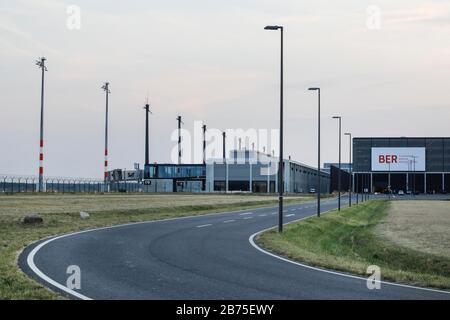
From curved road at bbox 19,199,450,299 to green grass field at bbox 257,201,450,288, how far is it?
965mm

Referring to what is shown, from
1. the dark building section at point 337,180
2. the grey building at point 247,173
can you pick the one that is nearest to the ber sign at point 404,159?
the dark building section at point 337,180

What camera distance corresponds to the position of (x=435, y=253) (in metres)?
20.6

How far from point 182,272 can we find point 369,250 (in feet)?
43.7

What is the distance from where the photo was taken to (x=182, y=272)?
502 inches

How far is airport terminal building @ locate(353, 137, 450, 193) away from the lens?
5305 inches

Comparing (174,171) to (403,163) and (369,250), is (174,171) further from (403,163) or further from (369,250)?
(369,250)

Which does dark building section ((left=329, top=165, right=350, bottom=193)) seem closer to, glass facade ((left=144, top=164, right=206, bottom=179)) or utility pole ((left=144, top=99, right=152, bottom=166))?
glass facade ((left=144, top=164, right=206, bottom=179))

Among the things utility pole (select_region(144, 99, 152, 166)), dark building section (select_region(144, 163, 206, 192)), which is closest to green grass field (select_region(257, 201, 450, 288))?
dark building section (select_region(144, 163, 206, 192))

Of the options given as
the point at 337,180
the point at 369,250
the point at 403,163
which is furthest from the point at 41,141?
the point at 337,180

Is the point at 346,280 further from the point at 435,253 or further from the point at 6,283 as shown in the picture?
the point at 435,253

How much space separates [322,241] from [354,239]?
113 inches

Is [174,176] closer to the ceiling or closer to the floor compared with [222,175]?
closer to the floor

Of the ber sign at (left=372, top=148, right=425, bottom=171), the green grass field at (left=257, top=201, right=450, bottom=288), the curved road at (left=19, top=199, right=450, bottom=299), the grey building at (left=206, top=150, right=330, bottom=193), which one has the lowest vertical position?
the green grass field at (left=257, top=201, right=450, bottom=288)

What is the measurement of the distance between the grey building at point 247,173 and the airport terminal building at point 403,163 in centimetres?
2144
